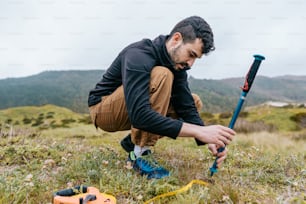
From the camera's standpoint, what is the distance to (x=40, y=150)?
4531 millimetres

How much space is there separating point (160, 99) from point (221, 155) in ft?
2.63

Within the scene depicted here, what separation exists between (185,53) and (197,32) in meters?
0.22

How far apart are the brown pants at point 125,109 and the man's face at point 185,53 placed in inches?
5.9

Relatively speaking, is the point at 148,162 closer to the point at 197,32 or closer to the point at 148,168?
the point at 148,168

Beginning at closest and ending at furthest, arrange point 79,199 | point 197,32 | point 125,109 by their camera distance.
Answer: point 79,199
point 197,32
point 125,109

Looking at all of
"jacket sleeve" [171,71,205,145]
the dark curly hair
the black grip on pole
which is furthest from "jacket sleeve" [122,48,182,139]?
"jacket sleeve" [171,71,205,145]

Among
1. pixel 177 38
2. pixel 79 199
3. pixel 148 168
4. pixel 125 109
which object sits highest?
pixel 177 38

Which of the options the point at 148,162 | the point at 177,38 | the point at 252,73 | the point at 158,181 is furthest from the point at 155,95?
the point at 252,73

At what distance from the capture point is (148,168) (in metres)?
3.41

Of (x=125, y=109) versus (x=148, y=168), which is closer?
(x=148, y=168)

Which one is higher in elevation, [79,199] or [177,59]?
[177,59]

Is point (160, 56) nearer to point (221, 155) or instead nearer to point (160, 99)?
point (160, 99)

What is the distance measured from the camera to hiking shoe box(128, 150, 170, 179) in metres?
3.36

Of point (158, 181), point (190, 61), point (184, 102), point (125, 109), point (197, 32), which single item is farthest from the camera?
point (184, 102)
